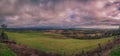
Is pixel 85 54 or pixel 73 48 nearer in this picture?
pixel 85 54

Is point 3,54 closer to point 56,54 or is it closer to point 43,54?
point 43,54

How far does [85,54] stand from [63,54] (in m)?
8.66

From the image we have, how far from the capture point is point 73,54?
8281 cm

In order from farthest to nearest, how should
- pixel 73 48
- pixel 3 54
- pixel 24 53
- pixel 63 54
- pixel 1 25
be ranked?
1. pixel 1 25
2. pixel 73 48
3. pixel 63 54
4. pixel 24 53
5. pixel 3 54

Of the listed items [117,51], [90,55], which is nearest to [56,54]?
[90,55]

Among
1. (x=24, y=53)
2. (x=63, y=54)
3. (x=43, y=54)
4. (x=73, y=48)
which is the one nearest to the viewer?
(x=24, y=53)

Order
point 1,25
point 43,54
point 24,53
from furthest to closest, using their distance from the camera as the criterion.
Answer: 1. point 1,25
2. point 43,54
3. point 24,53

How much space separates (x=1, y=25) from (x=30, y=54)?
180ft

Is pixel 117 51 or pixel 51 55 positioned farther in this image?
pixel 51 55

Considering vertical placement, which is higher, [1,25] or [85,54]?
[1,25]

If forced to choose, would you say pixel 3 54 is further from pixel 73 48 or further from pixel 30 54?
pixel 73 48

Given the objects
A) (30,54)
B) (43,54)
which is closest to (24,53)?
(30,54)

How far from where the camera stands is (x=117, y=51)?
2157 inches

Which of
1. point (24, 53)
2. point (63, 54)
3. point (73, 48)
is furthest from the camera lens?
point (73, 48)
